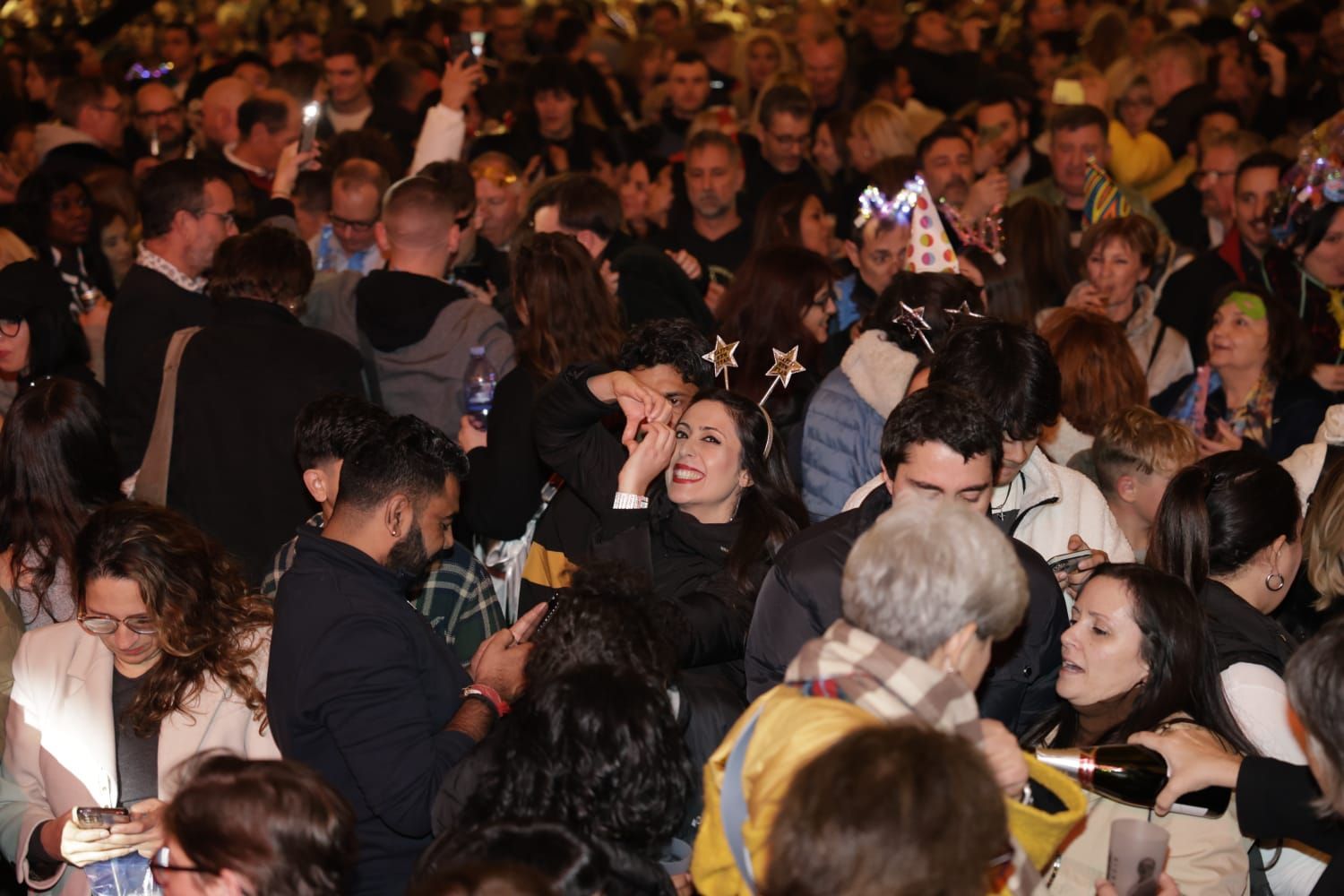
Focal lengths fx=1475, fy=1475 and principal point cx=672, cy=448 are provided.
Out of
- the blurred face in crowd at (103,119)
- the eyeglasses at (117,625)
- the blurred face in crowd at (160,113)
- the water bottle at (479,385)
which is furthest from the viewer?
the blurred face in crowd at (160,113)

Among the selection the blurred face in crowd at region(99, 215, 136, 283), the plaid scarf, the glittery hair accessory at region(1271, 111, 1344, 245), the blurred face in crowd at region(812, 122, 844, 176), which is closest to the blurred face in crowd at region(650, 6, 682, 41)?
the blurred face in crowd at region(812, 122, 844, 176)

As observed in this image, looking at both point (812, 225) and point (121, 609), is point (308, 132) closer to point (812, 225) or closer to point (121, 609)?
point (812, 225)

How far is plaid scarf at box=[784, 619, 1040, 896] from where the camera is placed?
89.9 inches

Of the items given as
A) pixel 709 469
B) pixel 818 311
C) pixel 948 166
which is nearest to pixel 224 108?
pixel 948 166

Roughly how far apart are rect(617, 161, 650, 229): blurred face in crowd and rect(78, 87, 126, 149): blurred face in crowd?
2997mm

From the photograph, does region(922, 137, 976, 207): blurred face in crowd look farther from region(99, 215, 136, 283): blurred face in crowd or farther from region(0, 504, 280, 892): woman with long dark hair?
region(0, 504, 280, 892): woman with long dark hair

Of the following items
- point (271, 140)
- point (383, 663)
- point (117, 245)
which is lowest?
point (117, 245)

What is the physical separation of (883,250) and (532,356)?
2.01 m

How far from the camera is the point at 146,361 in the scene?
490cm

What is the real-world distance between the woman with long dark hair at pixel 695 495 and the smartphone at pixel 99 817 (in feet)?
4.01

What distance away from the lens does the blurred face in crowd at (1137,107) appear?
8648 mm

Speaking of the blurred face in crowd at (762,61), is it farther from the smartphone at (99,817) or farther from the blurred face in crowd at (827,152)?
the smartphone at (99,817)

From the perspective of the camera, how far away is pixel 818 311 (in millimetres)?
5141

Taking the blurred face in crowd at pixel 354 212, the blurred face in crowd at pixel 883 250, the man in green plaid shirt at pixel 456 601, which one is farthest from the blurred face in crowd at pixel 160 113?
the man in green plaid shirt at pixel 456 601
